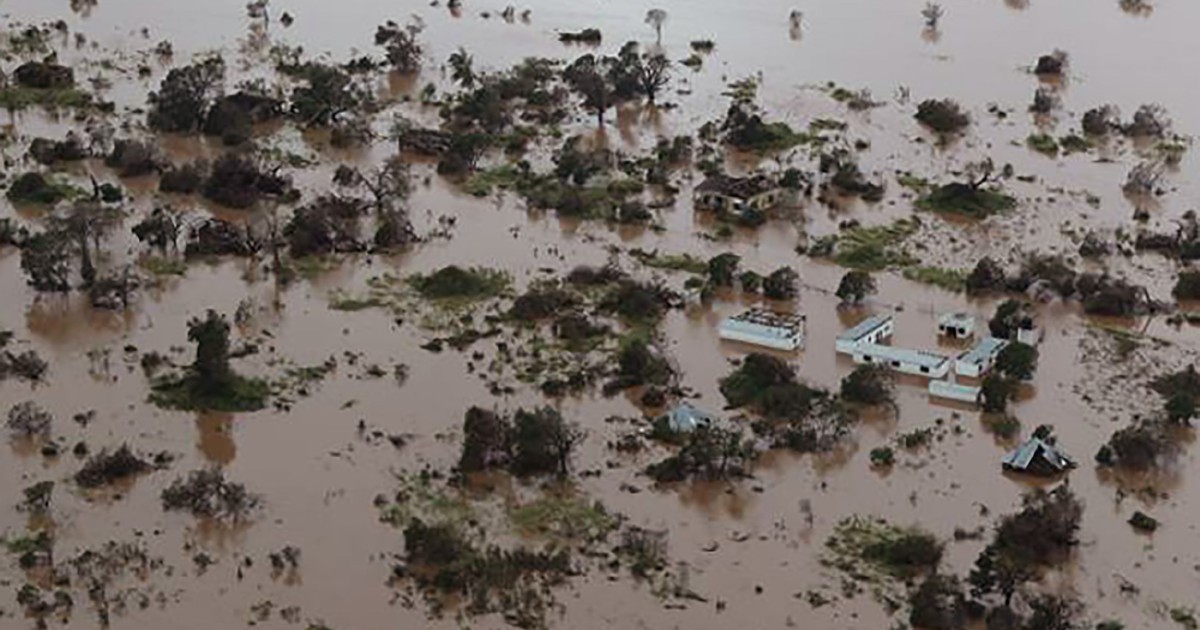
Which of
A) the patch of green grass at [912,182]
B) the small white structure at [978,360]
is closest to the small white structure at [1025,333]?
the small white structure at [978,360]

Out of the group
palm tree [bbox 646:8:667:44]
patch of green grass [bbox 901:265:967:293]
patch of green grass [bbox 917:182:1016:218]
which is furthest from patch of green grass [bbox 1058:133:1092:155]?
palm tree [bbox 646:8:667:44]

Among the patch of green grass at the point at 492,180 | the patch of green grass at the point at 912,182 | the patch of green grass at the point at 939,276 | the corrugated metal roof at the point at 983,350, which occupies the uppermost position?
the corrugated metal roof at the point at 983,350

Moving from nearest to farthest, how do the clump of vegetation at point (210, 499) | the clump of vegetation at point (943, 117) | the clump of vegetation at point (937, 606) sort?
1. the clump of vegetation at point (937, 606)
2. the clump of vegetation at point (210, 499)
3. the clump of vegetation at point (943, 117)

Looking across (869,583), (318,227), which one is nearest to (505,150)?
(318,227)

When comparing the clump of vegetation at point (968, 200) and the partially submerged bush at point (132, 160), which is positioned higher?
the partially submerged bush at point (132, 160)

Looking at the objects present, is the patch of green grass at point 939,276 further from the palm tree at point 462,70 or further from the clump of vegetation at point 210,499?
the palm tree at point 462,70

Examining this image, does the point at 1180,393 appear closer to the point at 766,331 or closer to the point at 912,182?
the point at 766,331

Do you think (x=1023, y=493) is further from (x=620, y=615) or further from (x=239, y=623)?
(x=239, y=623)
